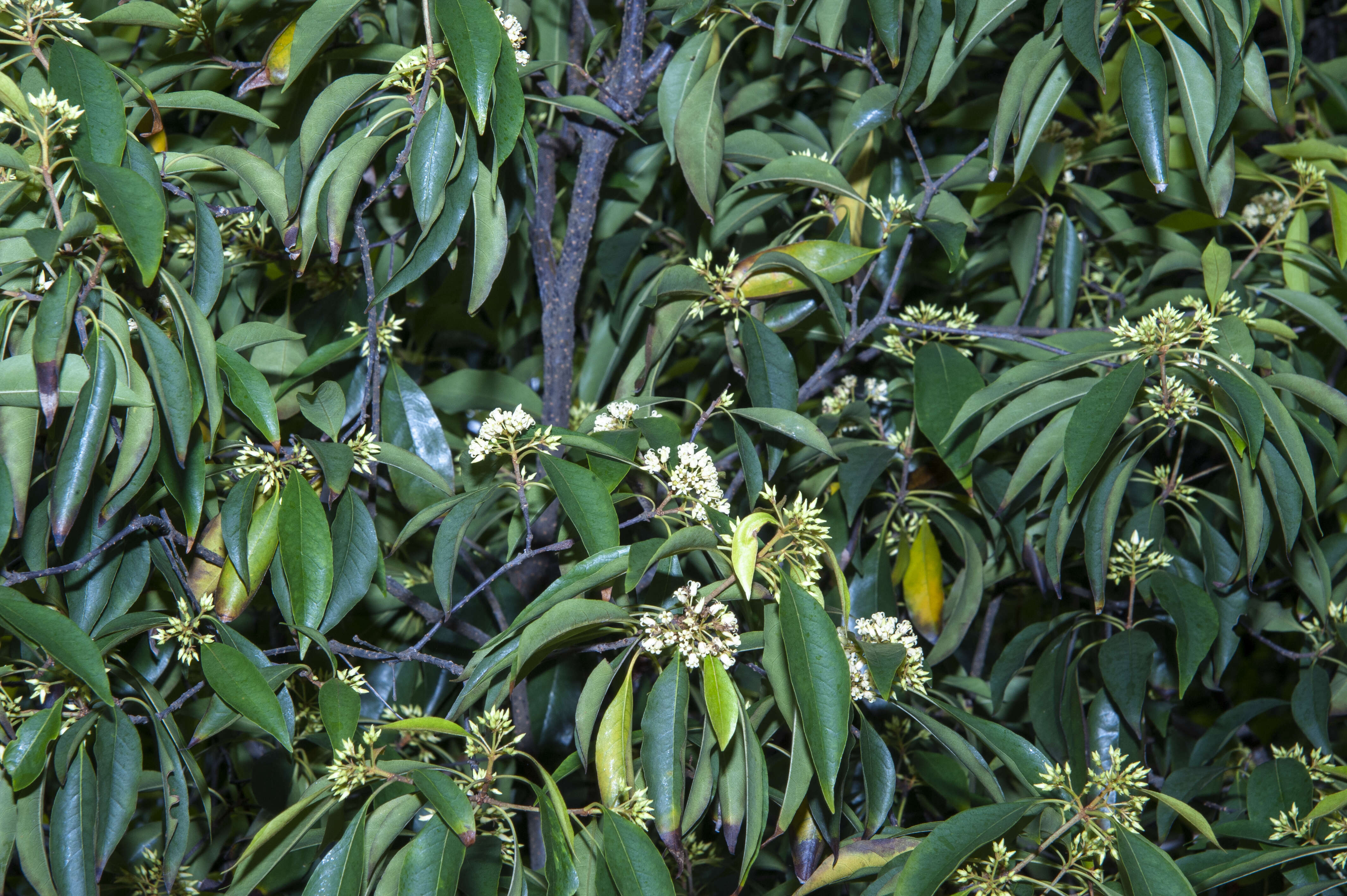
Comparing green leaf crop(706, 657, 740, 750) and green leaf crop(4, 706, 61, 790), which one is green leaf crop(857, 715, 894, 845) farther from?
green leaf crop(4, 706, 61, 790)

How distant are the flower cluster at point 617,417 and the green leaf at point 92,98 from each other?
0.47 metres

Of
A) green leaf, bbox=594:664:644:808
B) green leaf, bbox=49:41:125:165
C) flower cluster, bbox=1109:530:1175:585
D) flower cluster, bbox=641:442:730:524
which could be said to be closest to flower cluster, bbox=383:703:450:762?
green leaf, bbox=594:664:644:808

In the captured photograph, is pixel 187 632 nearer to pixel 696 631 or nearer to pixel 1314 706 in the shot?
pixel 696 631

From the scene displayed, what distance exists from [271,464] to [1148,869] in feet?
2.68

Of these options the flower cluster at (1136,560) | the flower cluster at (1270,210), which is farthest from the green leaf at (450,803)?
the flower cluster at (1270,210)

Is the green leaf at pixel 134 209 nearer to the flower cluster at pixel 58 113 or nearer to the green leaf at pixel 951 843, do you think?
the flower cluster at pixel 58 113

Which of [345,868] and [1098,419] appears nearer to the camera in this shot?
[345,868]

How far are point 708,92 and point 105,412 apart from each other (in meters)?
0.70

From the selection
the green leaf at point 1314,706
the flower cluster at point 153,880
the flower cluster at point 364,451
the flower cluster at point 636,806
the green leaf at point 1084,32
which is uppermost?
the green leaf at point 1084,32

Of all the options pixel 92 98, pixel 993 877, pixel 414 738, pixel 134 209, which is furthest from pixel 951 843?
pixel 92 98

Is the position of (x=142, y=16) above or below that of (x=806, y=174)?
above

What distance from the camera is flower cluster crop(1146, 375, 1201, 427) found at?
974 mm

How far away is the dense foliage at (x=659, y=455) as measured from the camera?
783 millimetres

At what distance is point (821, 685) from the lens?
68cm
